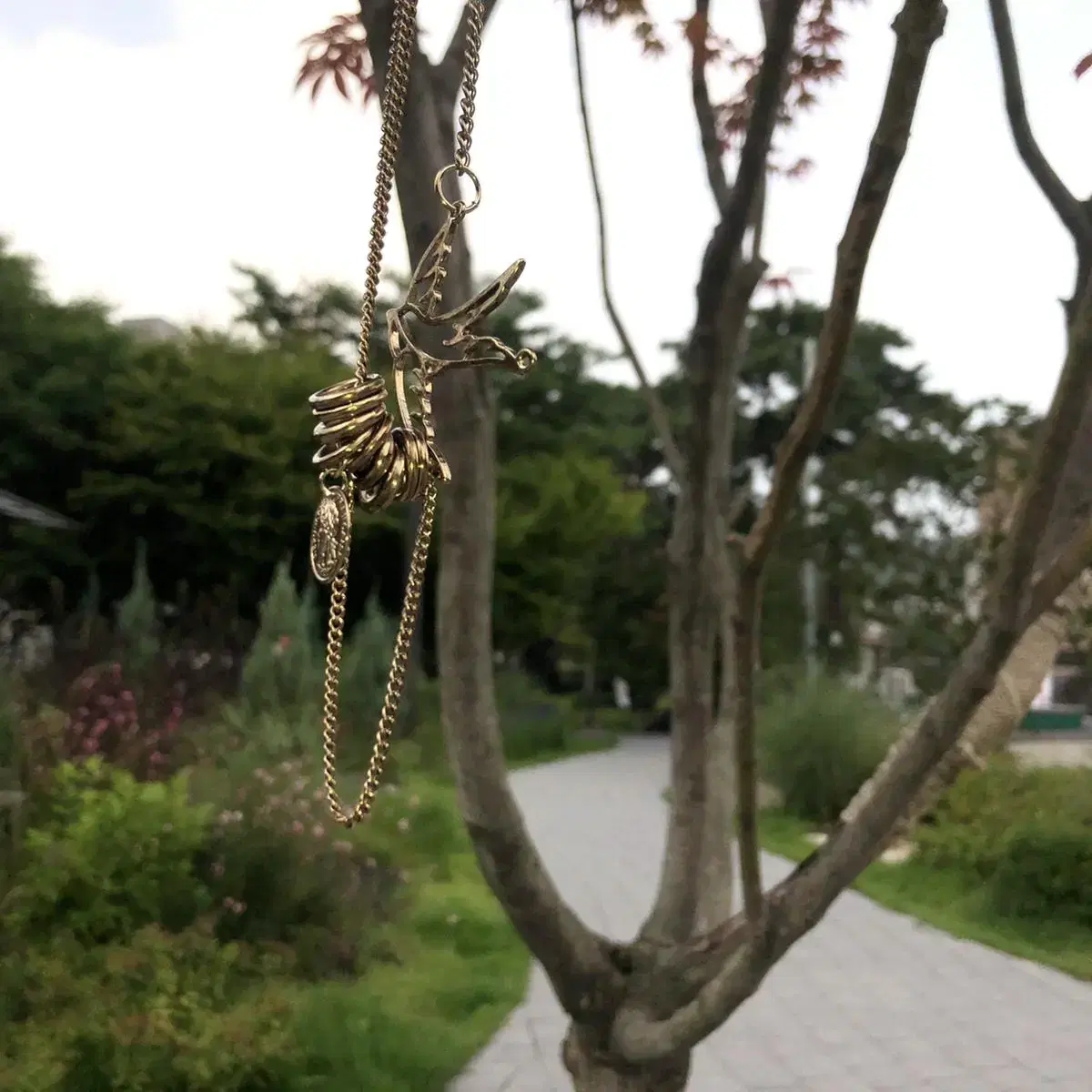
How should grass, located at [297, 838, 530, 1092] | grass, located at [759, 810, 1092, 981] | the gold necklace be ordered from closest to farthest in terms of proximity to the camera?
the gold necklace
grass, located at [297, 838, 530, 1092]
grass, located at [759, 810, 1092, 981]

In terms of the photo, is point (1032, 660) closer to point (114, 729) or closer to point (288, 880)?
point (288, 880)

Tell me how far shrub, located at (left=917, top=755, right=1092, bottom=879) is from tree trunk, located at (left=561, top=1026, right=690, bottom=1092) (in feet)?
13.7

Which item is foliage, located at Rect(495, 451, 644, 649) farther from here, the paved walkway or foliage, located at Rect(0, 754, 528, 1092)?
foliage, located at Rect(0, 754, 528, 1092)

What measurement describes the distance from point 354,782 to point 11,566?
19.9ft

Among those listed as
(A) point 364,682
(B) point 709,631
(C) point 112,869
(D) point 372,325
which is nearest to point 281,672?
(A) point 364,682

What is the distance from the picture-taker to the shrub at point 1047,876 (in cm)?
497

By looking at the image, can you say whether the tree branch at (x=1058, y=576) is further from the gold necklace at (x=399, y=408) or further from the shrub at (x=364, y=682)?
the shrub at (x=364, y=682)

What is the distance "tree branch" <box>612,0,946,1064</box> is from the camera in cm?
124

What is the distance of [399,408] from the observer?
0.95m

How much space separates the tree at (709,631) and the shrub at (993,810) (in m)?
4.19

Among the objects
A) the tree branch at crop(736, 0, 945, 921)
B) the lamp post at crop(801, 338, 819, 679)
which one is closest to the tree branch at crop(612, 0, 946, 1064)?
the tree branch at crop(736, 0, 945, 921)

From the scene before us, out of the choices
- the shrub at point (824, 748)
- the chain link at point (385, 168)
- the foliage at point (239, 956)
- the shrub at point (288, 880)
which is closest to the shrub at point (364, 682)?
the foliage at point (239, 956)

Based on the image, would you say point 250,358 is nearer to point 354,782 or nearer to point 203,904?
point 354,782

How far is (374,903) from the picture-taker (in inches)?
167
